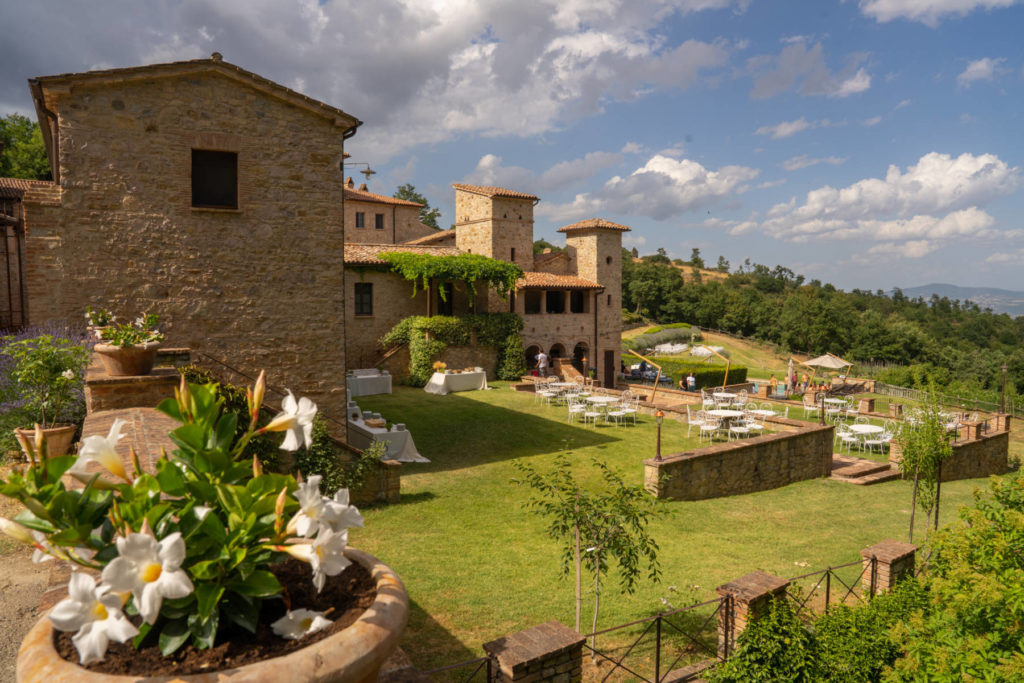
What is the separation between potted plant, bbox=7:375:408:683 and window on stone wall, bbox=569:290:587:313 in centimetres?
3183

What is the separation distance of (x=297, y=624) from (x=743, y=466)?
513 inches

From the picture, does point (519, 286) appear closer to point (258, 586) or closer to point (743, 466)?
point (743, 466)

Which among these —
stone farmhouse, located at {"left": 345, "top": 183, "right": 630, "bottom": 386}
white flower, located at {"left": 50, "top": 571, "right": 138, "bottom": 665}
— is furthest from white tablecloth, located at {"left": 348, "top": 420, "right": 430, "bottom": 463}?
stone farmhouse, located at {"left": 345, "top": 183, "right": 630, "bottom": 386}

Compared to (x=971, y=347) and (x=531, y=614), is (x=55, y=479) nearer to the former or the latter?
(x=531, y=614)

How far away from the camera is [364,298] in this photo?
26.4 meters

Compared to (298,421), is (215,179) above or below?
above

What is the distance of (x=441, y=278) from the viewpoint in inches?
1060

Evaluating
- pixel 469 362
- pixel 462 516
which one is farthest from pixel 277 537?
pixel 469 362

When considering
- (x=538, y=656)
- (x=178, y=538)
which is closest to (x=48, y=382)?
(x=538, y=656)

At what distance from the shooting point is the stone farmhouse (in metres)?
26.4

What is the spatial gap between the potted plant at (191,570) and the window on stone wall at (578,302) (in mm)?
31833

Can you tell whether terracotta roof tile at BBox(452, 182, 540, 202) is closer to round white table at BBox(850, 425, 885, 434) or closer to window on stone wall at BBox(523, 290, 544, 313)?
window on stone wall at BBox(523, 290, 544, 313)

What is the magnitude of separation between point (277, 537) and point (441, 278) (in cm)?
2568

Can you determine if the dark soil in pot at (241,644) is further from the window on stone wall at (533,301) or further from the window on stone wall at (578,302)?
the window on stone wall at (578,302)
